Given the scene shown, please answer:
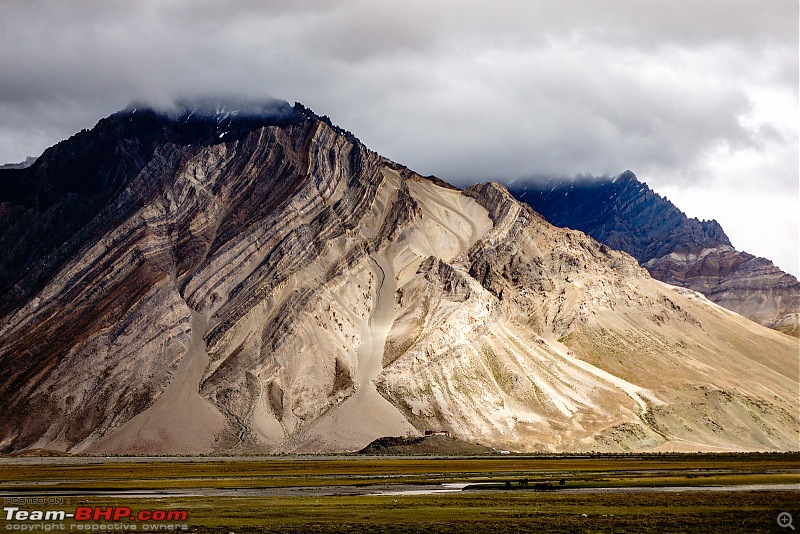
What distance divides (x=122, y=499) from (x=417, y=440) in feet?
369

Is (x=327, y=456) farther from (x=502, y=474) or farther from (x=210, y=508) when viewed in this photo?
(x=210, y=508)

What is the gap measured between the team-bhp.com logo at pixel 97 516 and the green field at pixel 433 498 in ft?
3.27

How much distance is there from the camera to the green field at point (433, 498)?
61438 millimetres

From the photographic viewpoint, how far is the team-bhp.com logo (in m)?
60.9

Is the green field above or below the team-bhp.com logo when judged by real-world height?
below

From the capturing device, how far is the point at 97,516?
66.8 metres

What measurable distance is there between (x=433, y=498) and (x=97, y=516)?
28.8m

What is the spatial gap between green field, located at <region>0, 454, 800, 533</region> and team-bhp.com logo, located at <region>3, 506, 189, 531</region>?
1.00m

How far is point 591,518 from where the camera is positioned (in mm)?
63688

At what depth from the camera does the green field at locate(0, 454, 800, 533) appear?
202 feet

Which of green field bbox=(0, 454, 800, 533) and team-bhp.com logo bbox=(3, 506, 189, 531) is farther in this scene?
green field bbox=(0, 454, 800, 533)

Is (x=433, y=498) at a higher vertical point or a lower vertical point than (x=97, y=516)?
lower

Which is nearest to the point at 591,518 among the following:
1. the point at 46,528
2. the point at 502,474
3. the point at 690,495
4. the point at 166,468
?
the point at 690,495

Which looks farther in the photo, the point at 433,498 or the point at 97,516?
the point at 433,498
